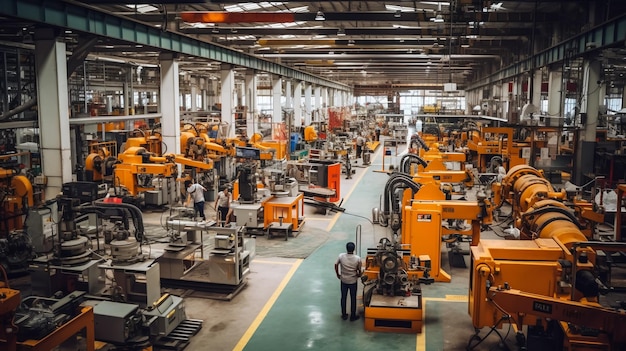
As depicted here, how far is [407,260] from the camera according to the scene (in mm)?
10086

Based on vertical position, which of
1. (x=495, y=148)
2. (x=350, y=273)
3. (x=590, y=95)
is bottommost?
(x=350, y=273)

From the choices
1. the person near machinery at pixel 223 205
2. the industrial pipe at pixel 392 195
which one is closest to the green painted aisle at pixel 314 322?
the industrial pipe at pixel 392 195

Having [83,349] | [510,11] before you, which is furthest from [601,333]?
[510,11]

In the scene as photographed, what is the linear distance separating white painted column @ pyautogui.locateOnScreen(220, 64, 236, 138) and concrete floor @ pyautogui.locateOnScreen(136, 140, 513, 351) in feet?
38.0

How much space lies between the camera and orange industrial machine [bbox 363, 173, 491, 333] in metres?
8.98

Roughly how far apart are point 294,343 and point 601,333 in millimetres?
4458

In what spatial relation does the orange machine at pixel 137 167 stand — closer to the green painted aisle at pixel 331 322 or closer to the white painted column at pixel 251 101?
the green painted aisle at pixel 331 322

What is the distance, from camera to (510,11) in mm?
21766

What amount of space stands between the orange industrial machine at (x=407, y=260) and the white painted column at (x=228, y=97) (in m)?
13.5

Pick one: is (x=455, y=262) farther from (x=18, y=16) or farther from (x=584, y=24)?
(x=18, y=16)

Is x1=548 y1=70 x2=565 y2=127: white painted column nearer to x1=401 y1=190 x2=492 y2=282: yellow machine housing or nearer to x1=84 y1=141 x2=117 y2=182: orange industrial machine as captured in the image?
x1=401 y1=190 x2=492 y2=282: yellow machine housing

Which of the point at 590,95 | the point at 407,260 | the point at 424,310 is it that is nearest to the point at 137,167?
the point at 407,260

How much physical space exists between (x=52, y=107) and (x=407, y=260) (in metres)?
9.26

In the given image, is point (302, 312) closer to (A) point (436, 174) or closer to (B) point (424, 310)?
(B) point (424, 310)
